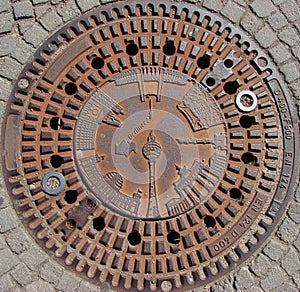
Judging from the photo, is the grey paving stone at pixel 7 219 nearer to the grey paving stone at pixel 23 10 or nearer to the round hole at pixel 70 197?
the round hole at pixel 70 197

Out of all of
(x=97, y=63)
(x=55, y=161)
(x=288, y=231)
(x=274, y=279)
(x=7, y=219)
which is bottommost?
(x=274, y=279)

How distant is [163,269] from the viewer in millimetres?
2906

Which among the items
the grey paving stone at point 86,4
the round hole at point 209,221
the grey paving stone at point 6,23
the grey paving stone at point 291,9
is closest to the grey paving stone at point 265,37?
the grey paving stone at point 291,9

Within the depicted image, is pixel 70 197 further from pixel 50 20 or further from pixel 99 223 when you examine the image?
pixel 50 20

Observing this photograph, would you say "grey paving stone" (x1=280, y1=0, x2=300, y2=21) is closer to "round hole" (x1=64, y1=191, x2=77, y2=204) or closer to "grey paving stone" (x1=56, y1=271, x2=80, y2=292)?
"round hole" (x1=64, y1=191, x2=77, y2=204)

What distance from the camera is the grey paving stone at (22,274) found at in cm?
293

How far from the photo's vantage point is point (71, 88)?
3004mm

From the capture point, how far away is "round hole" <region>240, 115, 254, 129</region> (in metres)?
2.98

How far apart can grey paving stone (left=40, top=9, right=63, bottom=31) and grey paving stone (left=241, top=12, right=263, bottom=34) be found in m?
1.31

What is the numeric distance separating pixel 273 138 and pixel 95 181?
1267mm

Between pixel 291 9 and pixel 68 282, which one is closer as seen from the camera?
pixel 68 282

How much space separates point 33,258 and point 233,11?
2232 millimetres

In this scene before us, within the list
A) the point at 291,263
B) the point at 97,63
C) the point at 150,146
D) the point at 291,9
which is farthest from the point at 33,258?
the point at 291,9

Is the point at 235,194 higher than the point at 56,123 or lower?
lower
